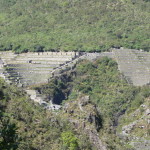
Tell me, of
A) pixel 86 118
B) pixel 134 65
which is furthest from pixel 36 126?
pixel 134 65

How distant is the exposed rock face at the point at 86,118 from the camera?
35103 mm

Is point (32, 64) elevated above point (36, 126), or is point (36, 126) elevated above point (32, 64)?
point (36, 126)

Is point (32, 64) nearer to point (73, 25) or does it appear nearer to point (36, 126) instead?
point (73, 25)

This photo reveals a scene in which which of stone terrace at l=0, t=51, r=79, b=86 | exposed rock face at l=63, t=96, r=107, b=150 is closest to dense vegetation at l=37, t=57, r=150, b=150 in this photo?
stone terrace at l=0, t=51, r=79, b=86

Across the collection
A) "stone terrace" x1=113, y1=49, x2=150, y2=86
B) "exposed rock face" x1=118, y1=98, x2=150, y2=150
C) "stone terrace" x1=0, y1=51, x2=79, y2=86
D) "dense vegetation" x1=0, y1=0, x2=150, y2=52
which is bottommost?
"exposed rock face" x1=118, y1=98, x2=150, y2=150

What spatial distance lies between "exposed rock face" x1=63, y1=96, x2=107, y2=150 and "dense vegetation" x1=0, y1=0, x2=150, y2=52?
44414 millimetres

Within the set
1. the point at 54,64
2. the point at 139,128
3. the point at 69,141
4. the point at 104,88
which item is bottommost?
the point at 139,128

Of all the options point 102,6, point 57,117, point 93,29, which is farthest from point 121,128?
point 102,6

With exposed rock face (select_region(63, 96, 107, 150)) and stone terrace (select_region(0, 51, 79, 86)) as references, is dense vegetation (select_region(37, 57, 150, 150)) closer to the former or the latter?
stone terrace (select_region(0, 51, 79, 86))

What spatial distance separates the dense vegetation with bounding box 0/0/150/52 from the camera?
87188 mm

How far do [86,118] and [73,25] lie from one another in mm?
61508

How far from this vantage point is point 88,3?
10569 cm

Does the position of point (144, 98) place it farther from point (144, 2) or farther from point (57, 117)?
point (144, 2)

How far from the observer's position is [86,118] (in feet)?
122
